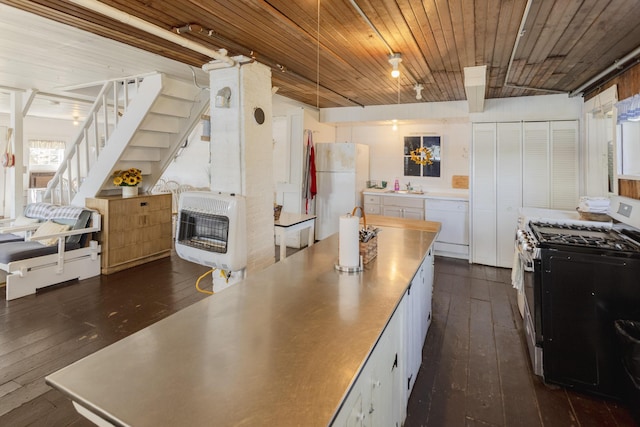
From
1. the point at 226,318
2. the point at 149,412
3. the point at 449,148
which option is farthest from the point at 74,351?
the point at 449,148

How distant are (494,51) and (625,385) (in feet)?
8.89

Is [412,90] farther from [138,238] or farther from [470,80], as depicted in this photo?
[138,238]

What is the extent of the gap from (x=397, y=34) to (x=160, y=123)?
120 inches

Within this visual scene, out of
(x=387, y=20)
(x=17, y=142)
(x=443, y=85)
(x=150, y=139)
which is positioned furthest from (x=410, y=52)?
(x=17, y=142)

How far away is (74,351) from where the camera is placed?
8.48ft

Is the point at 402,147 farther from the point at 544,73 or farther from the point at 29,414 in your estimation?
the point at 29,414

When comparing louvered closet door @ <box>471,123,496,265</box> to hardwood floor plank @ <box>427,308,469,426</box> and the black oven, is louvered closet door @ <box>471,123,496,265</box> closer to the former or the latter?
hardwood floor plank @ <box>427,308,469,426</box>

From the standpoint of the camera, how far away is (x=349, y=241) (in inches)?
72.9

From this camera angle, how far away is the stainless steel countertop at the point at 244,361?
81 cm

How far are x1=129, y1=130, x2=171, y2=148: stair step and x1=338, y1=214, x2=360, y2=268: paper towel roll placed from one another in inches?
131

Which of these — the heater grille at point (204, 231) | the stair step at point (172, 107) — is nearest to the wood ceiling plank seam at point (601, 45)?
the heater grille at point (204, 231)

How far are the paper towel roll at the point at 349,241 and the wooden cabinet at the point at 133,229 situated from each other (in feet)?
12.3

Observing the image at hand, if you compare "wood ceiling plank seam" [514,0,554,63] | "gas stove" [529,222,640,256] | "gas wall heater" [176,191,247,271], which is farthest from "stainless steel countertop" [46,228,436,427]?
"wood ceiling plank seam" [514,0,554,63]

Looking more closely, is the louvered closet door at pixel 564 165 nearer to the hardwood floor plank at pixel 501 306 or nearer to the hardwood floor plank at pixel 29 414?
the hardwood floor plank at pixel 501 306
